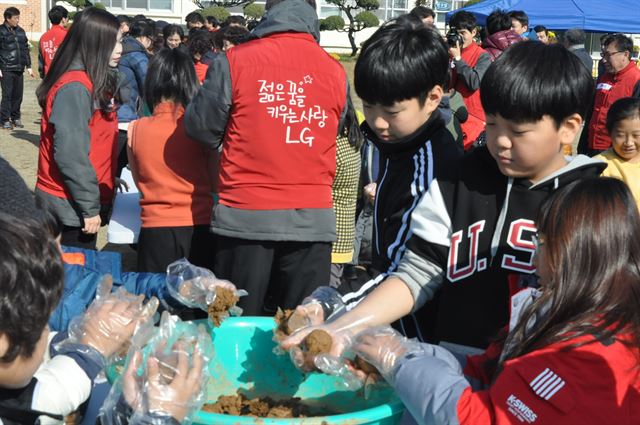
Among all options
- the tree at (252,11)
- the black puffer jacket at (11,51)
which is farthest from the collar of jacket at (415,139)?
the tree at (252,11)

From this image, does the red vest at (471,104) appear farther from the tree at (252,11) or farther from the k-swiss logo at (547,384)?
the tree at (252,11)

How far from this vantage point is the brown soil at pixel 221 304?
7.39ft

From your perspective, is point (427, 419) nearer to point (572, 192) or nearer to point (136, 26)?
point (572, 192)

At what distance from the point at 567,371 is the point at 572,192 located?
407 millimetres

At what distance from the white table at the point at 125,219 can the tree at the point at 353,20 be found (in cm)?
2745

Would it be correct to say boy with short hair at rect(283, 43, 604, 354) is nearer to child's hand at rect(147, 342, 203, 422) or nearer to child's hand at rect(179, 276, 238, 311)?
child's hand at rect(147, 342, 203, 422)

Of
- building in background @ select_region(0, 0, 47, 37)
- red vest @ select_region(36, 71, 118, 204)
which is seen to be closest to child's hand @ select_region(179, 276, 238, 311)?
red vest @ select_region(36, 71, 118, 204)

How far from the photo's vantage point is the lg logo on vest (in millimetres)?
2033

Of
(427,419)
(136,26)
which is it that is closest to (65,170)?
(427,419)

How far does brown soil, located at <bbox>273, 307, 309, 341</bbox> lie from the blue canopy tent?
1494cm

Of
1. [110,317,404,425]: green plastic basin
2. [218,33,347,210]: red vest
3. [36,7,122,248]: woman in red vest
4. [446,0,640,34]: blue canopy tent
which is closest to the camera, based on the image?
[110,317,404,425]: green plastic basin

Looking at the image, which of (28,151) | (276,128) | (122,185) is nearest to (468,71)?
(122,185)

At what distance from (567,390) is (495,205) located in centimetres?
67

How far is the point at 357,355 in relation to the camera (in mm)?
1852
